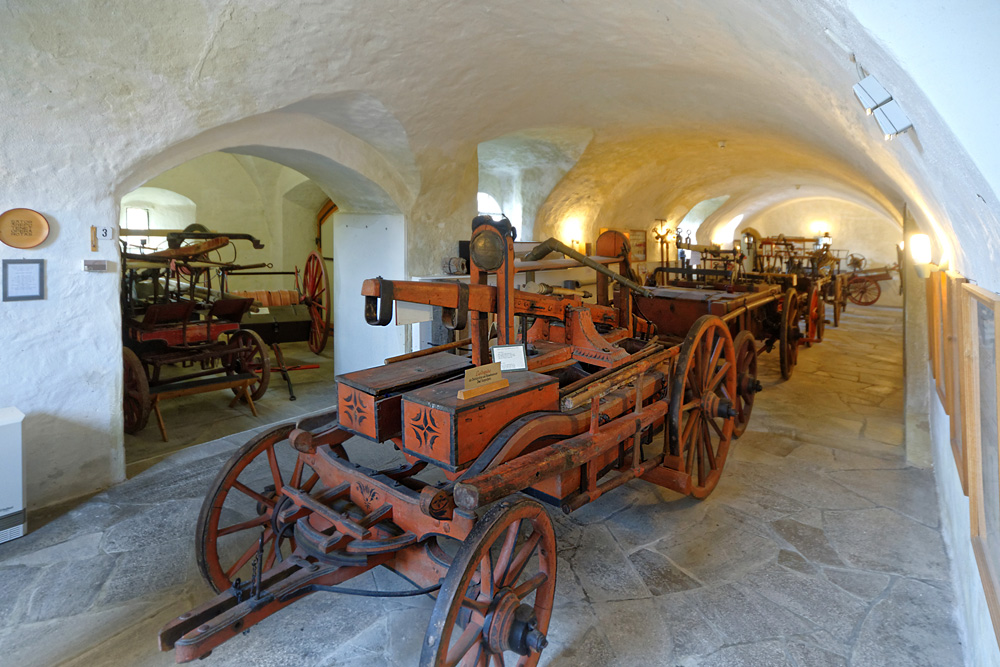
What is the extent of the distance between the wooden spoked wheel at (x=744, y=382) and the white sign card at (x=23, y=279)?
5.13m

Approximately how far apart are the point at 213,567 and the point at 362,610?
28.4 inches

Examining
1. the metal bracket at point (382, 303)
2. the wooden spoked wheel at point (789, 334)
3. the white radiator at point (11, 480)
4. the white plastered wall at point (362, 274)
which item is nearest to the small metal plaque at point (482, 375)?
the metal bracket at point (382, 303)

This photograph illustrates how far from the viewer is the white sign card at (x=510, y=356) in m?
2.94

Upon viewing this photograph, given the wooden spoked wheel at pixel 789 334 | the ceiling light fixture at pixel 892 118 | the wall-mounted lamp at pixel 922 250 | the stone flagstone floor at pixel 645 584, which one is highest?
the ceiling light fixture at pixel 892 118

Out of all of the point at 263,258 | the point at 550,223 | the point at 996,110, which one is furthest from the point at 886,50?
the point at 263,258

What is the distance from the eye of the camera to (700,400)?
407cm

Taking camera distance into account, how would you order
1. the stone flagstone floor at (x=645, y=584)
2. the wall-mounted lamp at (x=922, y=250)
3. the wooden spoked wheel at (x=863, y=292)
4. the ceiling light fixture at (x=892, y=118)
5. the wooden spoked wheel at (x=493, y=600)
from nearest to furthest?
1. the ceiling light fixture at (x=892, y=118)
2. the wooden spoked wheel at (x=493, y=600)
3. the stone flagstone floor at (x=645, y=584)
4. the wall-mounted lamp at (x=922, y=250)
5. the wooden spoked wheel at (x=863, y=292)

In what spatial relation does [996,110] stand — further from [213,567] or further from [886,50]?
[213,567]

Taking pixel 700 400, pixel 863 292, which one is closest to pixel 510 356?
pixel 700 400

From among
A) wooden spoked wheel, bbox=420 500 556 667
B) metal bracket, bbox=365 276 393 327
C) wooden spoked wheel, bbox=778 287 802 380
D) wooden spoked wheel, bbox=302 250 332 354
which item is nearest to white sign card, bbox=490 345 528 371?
metal bracket, bbox=365 276 393 327

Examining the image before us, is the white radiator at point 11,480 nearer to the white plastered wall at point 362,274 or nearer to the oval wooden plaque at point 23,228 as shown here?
the oval wooden plaque at point 23,228

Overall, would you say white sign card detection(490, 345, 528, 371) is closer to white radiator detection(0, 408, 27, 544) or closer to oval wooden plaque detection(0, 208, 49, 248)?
white radiator detection(0, 408, 27, 544)

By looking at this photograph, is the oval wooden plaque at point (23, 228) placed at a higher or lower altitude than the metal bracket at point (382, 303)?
higher

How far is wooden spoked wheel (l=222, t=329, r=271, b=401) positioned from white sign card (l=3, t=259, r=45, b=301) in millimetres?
2554
